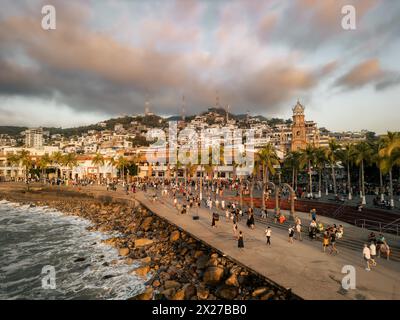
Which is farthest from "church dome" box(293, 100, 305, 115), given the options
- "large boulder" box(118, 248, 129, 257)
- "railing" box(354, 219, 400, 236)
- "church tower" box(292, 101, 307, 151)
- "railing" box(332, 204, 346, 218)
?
"large boulder" box(118, 248, 129, 257)

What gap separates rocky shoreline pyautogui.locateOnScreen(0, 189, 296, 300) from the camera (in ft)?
50.4

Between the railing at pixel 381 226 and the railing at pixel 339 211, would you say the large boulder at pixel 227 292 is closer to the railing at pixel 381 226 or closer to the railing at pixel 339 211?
the railing at pixel 381 226

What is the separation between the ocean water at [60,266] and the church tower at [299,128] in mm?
76616

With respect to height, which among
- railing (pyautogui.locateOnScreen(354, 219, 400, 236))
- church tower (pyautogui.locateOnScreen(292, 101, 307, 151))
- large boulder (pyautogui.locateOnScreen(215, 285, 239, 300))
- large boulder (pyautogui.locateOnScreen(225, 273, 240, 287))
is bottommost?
large boulder (pyautogui.locateOnScreen(215, 285, 239, 300))

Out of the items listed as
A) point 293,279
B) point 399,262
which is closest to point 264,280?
point 293,279

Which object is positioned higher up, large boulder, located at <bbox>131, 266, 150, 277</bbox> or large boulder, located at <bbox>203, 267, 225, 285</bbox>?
large boulder, located at <bbox>203, 267, 225, 285</bbox>

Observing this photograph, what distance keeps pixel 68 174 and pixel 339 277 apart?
113m

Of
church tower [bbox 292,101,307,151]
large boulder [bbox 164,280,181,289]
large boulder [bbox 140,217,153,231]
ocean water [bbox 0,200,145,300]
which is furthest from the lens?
church tower [bbox 292,101,307,151]

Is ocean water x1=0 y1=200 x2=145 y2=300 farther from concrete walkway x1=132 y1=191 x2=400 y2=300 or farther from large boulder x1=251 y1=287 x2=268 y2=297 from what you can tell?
large boulder x1=251 y1=287 x2=268 y2=297

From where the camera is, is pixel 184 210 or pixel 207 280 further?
pixel 184 210

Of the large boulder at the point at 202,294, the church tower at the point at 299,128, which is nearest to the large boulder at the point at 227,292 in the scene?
the large boulder at the point at 202,294

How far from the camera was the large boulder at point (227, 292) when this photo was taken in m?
15.0
